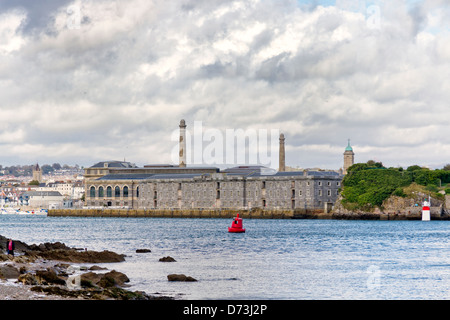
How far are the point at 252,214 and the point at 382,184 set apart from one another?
21.8 metres

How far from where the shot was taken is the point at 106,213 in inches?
5817

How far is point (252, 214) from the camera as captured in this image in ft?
429

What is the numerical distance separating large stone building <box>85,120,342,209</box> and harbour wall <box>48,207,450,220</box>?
3109 mm

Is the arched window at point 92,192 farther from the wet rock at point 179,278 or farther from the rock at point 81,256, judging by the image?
the wet rock at point 179,278

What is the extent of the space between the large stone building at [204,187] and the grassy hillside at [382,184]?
500 cm

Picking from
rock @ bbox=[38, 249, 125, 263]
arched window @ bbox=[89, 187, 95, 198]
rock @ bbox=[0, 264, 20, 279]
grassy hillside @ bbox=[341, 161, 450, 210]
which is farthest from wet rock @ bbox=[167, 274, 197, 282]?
arched window @ bbox=[89, 187, 95, 198]

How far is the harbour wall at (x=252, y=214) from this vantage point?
118 meters

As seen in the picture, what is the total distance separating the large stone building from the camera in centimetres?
13012

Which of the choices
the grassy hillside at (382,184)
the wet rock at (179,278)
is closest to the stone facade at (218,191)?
the grassy hillside at (382,184)

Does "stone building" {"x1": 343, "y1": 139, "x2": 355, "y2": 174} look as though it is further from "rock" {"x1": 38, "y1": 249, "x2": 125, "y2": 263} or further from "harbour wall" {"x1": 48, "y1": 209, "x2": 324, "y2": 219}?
"rock" {"x1": 38, "y1": 249, "x2": 125, "y2": 263}

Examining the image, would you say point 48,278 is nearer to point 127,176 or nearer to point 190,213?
point 190,213
